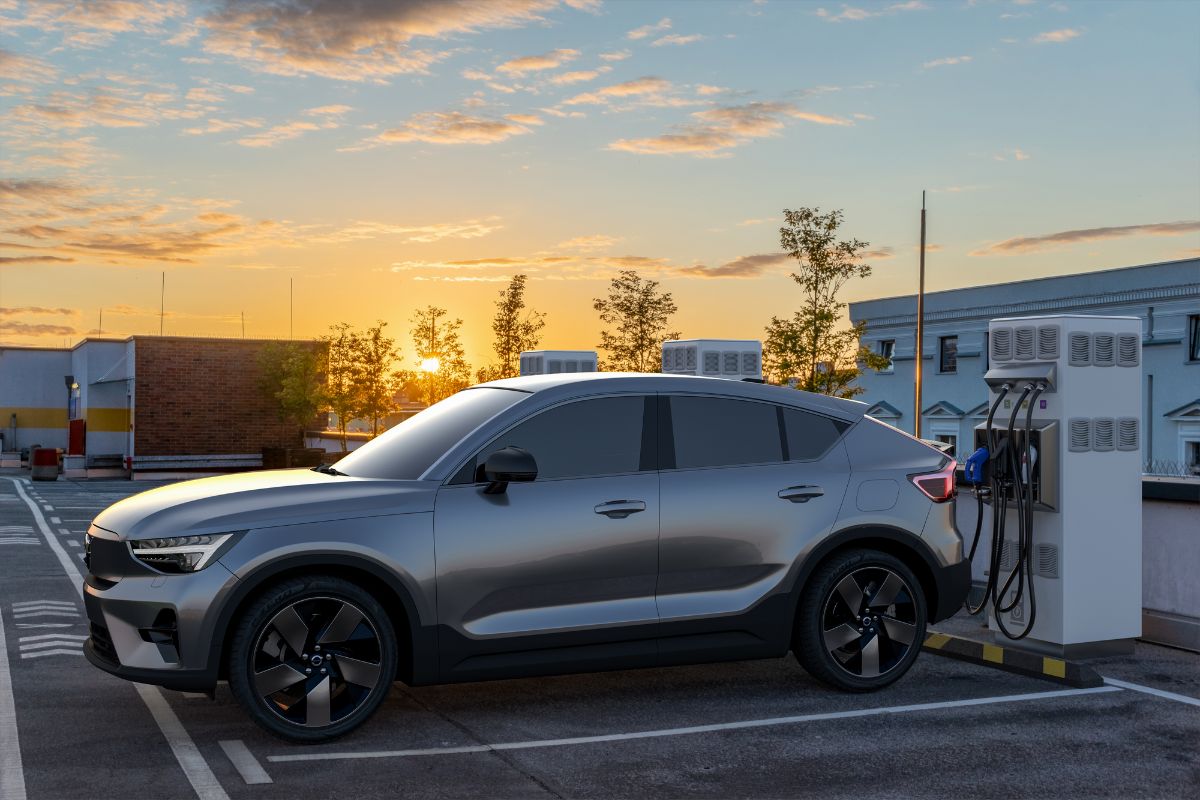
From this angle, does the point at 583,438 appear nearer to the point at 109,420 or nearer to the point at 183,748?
the point at 183,748

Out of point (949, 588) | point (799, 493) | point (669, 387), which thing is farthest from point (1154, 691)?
point (669, 387)

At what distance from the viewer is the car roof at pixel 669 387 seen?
7344mm

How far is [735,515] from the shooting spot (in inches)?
290

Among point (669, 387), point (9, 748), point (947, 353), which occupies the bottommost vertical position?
point (9, 748)

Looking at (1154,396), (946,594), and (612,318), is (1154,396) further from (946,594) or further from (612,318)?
(946,594)

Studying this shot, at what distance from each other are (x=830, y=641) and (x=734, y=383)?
1655mm

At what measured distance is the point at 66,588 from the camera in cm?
1252

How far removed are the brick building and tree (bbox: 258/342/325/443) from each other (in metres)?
0.39

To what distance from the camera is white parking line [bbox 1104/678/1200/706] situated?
7809 mm

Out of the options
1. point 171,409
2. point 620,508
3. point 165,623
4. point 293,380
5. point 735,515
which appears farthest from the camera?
point 171,409

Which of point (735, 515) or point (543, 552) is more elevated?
point (735, 515)

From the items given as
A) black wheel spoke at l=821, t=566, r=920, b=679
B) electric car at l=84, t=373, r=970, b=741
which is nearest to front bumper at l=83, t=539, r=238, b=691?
electric car at l=84, t=373, r=970, b=741

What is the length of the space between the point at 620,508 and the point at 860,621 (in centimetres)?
180

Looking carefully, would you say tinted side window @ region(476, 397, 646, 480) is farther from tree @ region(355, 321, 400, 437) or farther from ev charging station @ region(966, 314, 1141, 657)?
tree @ region(355, 321, 400, 437)
